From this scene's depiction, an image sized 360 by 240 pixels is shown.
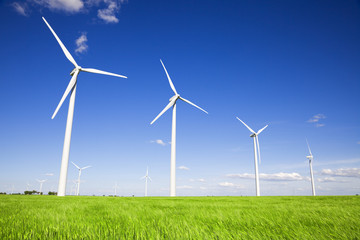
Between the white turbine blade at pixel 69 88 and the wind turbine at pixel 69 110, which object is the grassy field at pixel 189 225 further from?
the white turbine blade at pixel 69 88

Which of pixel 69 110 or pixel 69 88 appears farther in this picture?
pixel 69 88

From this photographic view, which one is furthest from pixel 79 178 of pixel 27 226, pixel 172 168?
pixel 27 226

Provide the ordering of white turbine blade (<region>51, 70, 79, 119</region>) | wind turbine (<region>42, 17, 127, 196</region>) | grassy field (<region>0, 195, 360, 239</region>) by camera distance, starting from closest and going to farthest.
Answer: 1. grassy field (<region>0, 195, 360, 239</region>)
2. wind turbine (<region>42, 17, 127, 196</region>)
3. white turbine blade (<region>51, 70, 79, 119</region>)

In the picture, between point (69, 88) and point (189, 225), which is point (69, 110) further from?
point (189, 225)

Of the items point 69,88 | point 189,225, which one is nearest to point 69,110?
point 69,88

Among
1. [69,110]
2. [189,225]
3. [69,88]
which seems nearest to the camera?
[189,225]

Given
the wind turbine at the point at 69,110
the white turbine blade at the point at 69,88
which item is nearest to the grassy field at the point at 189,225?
the wind turbine at the point at 69,110

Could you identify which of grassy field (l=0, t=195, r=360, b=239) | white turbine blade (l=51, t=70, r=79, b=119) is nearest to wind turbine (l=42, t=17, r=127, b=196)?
white turbine blade (l=51, t=70, r=79, b=119)

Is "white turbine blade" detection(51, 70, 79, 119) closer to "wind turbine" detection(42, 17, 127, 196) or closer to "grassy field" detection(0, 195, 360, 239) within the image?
"wind turbine" detection(42, 17, 127, 196)

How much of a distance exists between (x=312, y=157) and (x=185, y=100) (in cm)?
5979

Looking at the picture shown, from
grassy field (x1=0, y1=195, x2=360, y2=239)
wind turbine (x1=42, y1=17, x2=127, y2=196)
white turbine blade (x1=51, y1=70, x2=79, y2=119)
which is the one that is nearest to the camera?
grassy field (x1=0, y1=195, x2=360, y2=239)

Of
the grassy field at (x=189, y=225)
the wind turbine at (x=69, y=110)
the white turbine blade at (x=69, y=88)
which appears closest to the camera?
the grassy field at (x=189, y=225)

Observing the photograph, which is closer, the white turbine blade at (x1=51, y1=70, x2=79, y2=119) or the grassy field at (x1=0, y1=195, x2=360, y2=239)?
the grassy field at (x1=0, y1=195, x2=360, y2=239)

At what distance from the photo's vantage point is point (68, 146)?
3197 centimetres
